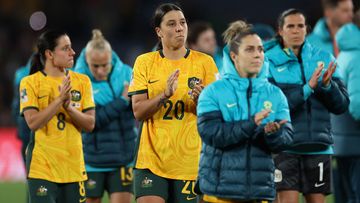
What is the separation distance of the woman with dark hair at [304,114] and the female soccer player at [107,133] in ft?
6.20

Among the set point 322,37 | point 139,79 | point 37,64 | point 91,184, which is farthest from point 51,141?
point 322,37

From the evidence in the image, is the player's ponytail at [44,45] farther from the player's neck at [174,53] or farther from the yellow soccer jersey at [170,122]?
the player's neck at [174,53]

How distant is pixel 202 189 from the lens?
5.89 metres

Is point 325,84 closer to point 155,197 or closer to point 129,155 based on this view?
point 155,197

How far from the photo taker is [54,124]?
23.8 ft

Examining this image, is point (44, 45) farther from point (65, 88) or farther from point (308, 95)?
point (308, 95)

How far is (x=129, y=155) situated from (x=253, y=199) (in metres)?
3.28

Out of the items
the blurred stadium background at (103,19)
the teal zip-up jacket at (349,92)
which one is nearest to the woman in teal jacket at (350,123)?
the teal zip-up jacket at (349,92)

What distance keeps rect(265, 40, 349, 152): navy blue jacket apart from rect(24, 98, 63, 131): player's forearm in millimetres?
1805

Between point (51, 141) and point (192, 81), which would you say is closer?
point (192, 81)

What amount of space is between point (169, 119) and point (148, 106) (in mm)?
246

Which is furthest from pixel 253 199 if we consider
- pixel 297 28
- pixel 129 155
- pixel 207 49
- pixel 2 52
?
pixel 2 52

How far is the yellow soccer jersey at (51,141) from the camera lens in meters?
7.20

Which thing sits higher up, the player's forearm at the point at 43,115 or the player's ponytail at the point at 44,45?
the player's ponytail at the point at 44,45
